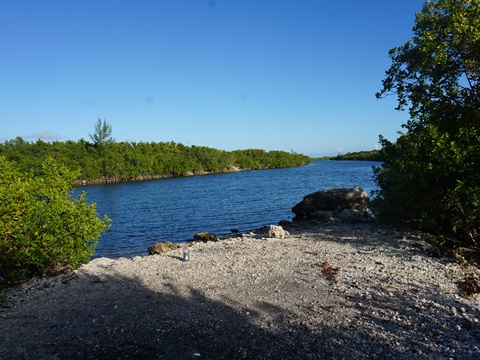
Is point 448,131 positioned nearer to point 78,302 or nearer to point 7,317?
point 78,302

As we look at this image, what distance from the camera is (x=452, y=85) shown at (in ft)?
47.8

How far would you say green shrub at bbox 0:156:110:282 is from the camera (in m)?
11.3

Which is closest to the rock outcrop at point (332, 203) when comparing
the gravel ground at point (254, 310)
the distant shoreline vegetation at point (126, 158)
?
the gravel ground at point (254, 310)

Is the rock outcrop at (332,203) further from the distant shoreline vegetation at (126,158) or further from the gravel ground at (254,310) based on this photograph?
the distant shoreline vegetation at (126,158)

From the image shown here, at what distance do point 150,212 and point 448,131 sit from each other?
33.1 m

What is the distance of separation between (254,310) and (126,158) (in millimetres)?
117360

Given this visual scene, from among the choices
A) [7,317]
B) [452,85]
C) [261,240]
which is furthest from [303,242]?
[7,317]

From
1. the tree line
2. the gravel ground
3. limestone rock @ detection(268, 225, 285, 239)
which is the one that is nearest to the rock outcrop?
limestone rock @ detection(268, 225, 285, 239)

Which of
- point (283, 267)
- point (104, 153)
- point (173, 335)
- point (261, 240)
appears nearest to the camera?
point (173, 335)

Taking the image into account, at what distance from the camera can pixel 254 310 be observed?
8438 mm

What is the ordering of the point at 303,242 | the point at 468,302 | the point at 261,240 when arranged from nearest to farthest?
1. the point at 468,302
2. the point at 303,242
3. the point at 261,240

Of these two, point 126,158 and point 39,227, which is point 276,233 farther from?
point 126,158

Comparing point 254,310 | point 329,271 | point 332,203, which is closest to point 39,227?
point 254,310

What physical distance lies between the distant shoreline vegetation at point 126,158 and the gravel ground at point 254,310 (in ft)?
263
